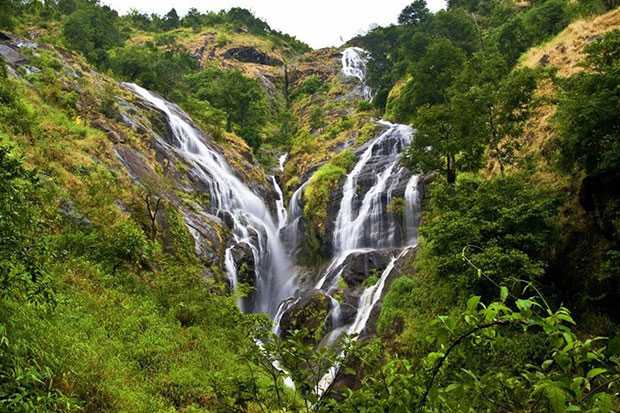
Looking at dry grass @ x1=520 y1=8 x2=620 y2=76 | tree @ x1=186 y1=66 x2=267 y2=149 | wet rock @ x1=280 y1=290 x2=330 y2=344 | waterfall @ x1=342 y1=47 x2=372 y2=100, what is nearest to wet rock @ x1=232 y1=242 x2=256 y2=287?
wet rock @ x1=280 y1=290 x2=330 y2=344

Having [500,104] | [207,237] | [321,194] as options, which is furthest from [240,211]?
[500,104]

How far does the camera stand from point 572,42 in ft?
73.3

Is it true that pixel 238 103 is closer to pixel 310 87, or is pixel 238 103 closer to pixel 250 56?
pixel 310 87

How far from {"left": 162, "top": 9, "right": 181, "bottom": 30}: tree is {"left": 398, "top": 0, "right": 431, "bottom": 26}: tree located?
46.9 meters

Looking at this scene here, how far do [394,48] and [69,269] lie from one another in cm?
4682

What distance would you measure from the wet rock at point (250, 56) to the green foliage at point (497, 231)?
2543 inches

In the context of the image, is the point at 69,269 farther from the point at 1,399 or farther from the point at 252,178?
the point at 252,178

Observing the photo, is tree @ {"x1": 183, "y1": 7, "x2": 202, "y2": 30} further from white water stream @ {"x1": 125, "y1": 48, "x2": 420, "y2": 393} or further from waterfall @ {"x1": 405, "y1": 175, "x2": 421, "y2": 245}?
waterfall @ {"x1": 405, "y1": 175, "x2": 421, "y2": 245}

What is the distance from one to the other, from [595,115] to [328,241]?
17148mm

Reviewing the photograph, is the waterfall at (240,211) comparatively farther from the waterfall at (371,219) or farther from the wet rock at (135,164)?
the wet rock at (135,164)

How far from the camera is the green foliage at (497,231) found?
10.4 metres

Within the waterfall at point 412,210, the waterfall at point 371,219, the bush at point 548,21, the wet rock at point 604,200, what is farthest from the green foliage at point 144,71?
the wet rock at point 604,200

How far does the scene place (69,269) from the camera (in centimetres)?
1161

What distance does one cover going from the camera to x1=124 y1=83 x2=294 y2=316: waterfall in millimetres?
24453
